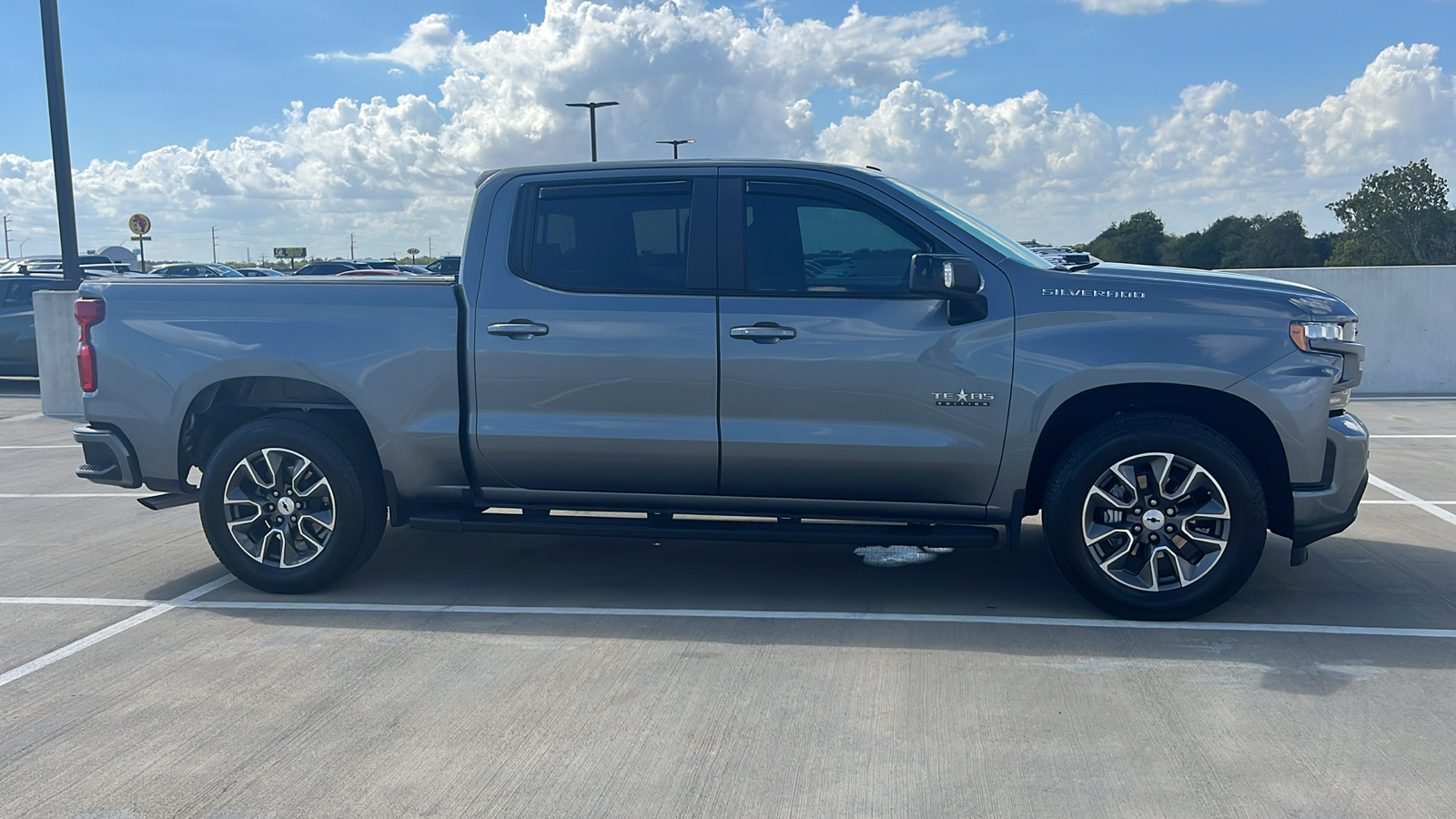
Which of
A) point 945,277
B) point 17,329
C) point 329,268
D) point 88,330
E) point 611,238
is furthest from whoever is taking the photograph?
point 329,268

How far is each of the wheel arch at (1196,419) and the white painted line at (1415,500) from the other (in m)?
2.85

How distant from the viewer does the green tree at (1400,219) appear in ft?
171

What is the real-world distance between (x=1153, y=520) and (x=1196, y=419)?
1.69 feet

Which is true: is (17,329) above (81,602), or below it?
above

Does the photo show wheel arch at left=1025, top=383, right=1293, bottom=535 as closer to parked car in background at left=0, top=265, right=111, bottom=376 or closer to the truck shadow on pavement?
the truck shadow on pavement

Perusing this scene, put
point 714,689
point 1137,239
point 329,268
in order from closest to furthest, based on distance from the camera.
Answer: point 714,689
point 329,268
point 1137,239

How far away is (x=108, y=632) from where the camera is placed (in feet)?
17.1

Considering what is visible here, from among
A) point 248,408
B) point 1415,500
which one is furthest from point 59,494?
point 1415,500

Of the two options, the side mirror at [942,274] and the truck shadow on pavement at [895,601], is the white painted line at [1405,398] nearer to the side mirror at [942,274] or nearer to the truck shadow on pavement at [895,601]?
the truck shadow on pavement at [895,601]

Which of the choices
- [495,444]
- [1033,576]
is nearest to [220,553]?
[495,444]

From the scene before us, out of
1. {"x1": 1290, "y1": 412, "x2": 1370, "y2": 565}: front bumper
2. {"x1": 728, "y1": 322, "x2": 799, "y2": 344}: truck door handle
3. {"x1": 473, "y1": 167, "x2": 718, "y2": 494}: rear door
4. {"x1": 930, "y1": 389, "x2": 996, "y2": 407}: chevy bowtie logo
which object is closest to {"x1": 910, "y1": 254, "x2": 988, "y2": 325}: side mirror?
{"x1": 930, "y1": 389, "x2": 996, "y2": 407}: chevy bowtie logo

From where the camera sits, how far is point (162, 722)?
4.13 m

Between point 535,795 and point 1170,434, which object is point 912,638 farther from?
point 535,795

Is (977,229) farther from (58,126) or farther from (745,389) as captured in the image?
(58,126)
